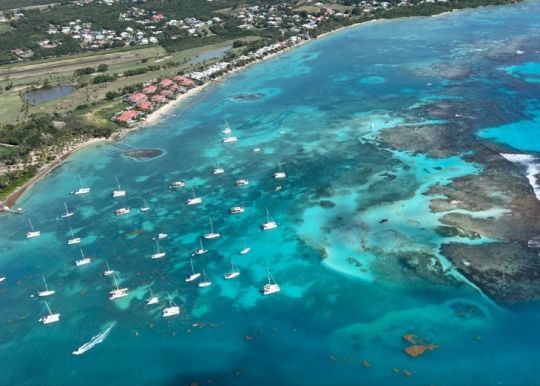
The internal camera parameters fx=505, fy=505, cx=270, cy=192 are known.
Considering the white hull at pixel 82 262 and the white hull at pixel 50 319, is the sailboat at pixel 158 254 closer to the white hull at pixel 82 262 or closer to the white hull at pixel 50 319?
the white hull at pixel 82 262

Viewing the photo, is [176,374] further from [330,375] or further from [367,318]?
[367,318]

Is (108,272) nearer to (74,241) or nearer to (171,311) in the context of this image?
(74,241)

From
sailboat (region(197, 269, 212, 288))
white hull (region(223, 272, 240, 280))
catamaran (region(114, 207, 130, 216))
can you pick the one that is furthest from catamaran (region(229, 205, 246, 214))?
catamaran (region(114, 207, 130, 216))

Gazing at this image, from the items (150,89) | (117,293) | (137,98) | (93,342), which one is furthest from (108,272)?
(150,89)

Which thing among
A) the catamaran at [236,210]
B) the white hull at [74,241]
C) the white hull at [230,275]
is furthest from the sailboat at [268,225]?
the white hull at [74,241]

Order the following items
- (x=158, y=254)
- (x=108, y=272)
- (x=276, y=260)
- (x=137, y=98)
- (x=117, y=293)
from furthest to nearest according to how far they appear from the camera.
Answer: (x=137, y=98), (x=158, y=254), (x=108, y=272), (x=276, y=260), (x=117, y=293)

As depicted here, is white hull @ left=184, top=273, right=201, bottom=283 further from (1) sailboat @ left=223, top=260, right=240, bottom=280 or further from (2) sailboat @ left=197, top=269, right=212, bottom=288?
(1) sailboat @ left=223, top=260, right=240, bottom=280
